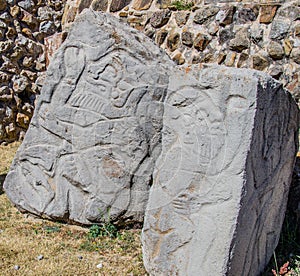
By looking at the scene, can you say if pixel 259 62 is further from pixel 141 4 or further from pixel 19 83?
pixel 19 83

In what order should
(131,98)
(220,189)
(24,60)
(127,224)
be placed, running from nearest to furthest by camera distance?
(220,189), (131,98), (127,224), (24,60)

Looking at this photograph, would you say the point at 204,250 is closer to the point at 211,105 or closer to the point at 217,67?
the point at 211,105

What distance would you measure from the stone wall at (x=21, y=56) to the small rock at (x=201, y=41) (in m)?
1.87

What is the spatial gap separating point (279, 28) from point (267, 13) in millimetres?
217

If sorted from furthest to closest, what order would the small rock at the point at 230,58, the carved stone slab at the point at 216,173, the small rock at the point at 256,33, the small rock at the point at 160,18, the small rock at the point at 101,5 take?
the small rock at the point at 101,5 → the small rock at the point at 160,18 → the small rock at the point at 230,58 → the small rock at the point at 256,33 → the carved stone slab at the point at 216,173

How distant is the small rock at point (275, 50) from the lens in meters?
5.00

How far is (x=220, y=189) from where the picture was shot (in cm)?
246

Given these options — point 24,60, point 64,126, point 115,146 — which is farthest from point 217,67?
point 24,60

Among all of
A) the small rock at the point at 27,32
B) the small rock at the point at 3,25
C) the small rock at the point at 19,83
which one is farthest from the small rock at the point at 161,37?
the small rock at the point at 3,25

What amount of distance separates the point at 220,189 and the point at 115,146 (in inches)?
39.1

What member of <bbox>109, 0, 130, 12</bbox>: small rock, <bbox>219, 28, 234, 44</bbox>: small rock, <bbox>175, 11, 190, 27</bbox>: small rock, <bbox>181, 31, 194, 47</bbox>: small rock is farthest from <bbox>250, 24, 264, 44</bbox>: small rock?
<bbox>109, 0, 130, 12</bbox>: small rock

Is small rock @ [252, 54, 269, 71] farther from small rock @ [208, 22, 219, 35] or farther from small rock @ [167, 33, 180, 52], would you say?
small rock @ [167, 33, 180, 52]

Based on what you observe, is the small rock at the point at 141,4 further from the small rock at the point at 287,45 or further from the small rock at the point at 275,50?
the small rock at the point at 287,45

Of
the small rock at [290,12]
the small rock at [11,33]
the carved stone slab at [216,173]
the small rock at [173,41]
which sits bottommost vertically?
the carved stone slab at [216,173]
